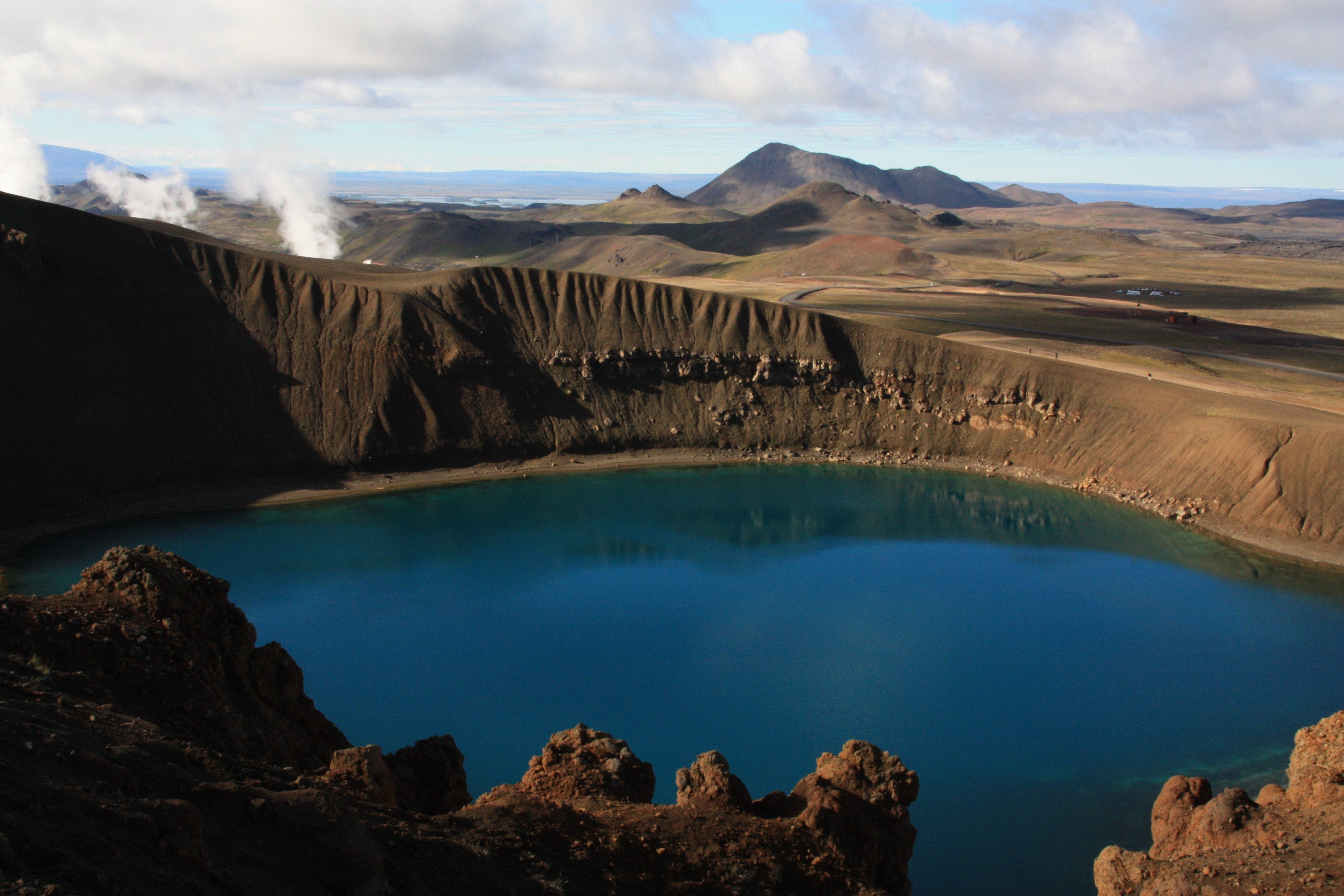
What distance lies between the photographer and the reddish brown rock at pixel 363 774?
15.6 meters

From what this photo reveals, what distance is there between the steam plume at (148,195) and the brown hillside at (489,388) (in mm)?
136786

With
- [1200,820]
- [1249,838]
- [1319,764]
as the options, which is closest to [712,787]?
[1200,820]

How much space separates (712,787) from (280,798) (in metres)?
8.13

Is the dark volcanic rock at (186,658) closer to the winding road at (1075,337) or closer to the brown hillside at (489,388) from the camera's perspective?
the brown hillside at (489,388)

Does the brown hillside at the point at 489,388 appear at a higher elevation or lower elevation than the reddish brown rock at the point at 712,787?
higher

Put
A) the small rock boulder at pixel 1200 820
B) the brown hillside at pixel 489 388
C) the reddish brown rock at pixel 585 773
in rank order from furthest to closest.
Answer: the brown hillside at pixel 489 388, the small rock boulder at pixel 1200 820, the reddish brown rock at pixel 585 773

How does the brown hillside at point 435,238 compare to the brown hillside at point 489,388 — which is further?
the brown hillside at point 435,238

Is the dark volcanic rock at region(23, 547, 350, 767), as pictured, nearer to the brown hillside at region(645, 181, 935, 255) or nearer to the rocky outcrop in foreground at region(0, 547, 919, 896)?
the rocky outcrop in foreground at region(0, 547, 919, 896)

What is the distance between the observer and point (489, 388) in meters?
61.3

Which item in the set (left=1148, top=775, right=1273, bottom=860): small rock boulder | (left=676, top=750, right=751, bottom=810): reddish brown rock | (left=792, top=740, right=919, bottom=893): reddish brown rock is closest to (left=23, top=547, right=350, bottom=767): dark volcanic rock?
(left=676, top=750, right=751, bottom=810): reddish brown rock

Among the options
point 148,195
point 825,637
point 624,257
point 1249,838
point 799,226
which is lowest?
point 825,637

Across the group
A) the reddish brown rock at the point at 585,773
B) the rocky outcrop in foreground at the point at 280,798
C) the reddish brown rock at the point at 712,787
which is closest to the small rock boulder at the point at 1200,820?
the rocky outcrop in foreground at the point at 280,798

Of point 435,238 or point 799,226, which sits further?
point 799,226

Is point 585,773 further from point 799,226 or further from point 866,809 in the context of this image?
point 799,226
